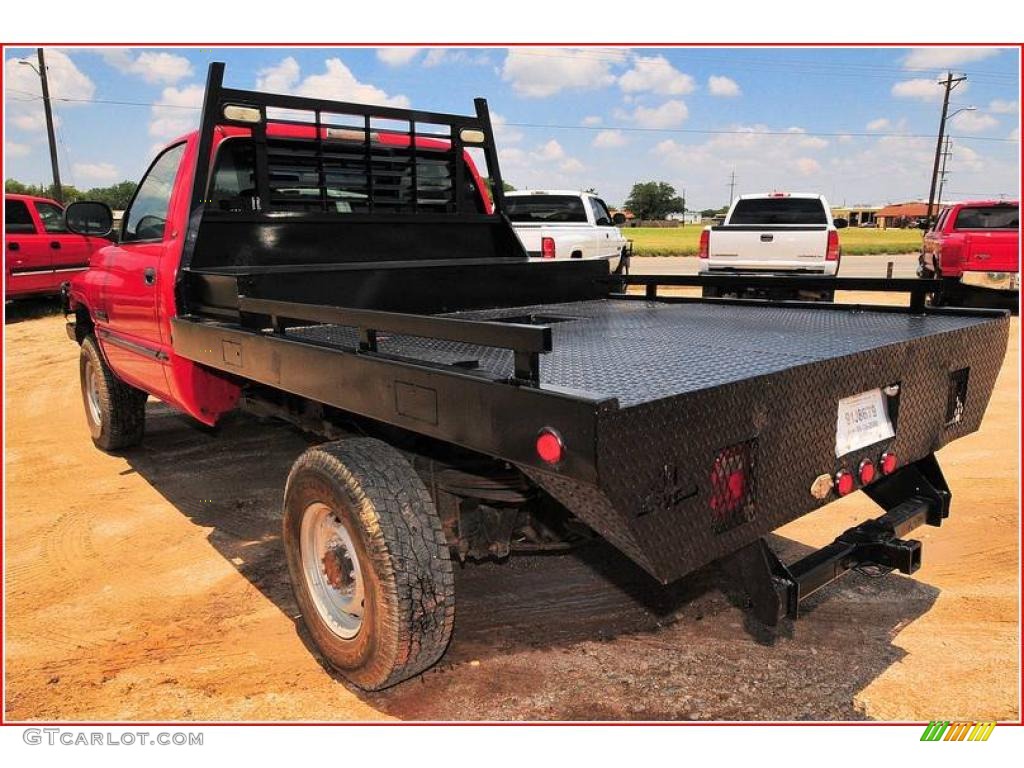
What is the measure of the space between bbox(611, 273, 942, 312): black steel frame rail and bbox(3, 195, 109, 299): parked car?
1153 cm

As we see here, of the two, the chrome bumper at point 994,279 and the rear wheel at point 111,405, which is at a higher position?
the chrome bumper at point 994,279

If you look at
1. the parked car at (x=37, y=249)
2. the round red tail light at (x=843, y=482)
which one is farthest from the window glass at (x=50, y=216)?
the round red tail light at (x=843, y=482)

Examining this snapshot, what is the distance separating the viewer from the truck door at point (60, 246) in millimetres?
13570

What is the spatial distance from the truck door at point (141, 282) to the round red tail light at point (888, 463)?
336cm

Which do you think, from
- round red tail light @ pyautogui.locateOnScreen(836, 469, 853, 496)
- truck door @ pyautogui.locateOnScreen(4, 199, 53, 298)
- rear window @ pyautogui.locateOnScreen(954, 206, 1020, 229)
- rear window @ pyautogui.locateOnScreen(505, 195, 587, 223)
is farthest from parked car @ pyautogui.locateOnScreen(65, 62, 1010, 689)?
rear window @ pyautogui.locateOnScreen(954, 206, 1020, 229)

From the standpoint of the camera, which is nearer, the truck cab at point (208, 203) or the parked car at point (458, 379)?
the parked car at point (458, 379)

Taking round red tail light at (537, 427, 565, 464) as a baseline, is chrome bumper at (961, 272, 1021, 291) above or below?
below

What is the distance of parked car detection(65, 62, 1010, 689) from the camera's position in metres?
2.00

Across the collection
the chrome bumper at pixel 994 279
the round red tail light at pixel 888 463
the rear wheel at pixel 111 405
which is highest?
the round red tail light at pixel 888 463

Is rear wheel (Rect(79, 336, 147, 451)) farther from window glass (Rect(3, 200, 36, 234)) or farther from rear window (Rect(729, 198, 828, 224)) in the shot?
rear window (Rect(729, 198, 828, 224))

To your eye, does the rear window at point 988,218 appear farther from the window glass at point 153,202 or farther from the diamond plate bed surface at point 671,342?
the window glass at point 153,202

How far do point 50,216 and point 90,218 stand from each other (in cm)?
1057

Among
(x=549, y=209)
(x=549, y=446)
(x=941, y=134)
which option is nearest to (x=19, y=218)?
(x=549, y=209)

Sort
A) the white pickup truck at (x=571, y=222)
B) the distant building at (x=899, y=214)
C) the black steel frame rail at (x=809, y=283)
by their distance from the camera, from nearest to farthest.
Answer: the black steel frame rail at (x=809, y=283) < the white pickup truck at (x=571, y=222) < the distant building at (x=899, y=214)
